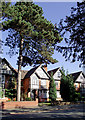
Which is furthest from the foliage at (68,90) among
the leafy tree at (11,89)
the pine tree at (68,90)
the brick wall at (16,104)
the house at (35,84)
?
the leafy tree at (11,89)

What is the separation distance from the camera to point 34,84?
4006 centimetres

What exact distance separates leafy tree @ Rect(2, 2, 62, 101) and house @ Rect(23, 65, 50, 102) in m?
13.8

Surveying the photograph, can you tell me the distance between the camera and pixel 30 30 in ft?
75.2

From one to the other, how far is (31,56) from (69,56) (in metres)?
18.6

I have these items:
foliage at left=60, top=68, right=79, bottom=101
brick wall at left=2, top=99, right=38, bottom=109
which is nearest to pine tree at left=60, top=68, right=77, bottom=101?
foliage at left=60, top=68, right=79, bottom=101

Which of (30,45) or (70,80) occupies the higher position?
(30,45)

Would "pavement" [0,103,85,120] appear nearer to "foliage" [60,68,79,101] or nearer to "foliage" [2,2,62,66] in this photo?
"foliage" [2,2,62,66]

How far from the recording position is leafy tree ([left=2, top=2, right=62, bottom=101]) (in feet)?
72.9

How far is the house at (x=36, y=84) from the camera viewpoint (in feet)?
129

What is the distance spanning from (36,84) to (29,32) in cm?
2039

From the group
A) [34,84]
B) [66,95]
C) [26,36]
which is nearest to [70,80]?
[66,95]

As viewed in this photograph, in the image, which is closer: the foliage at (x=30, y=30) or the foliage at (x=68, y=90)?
the foliage at (x=30, y=30)

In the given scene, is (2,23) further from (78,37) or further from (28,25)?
(78,37)

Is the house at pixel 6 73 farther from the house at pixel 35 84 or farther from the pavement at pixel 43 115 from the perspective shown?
the pavement at pixel 43 115
